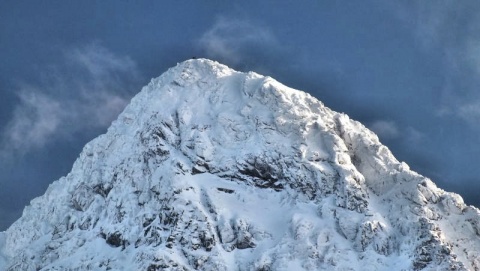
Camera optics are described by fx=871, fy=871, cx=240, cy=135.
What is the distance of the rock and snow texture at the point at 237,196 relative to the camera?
139m

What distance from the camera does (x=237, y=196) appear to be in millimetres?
149625

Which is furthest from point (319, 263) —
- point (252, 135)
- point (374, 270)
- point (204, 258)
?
point (252, 135)

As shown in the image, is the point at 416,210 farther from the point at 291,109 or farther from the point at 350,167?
the point at 291,109

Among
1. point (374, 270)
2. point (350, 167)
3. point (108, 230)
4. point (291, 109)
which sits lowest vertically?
point (374, 270)

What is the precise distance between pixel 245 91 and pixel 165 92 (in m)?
15.7

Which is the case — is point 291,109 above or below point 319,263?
above

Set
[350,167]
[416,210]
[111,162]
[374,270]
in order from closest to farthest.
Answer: [374,270]
[416,210]
[350,167]
[111,162]

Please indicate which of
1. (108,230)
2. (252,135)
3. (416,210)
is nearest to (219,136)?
(252,135)

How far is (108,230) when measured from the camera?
497 ft

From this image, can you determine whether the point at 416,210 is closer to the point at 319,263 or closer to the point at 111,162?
the point at 319,263

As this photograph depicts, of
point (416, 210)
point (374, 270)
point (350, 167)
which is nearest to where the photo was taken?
point (374, 270)

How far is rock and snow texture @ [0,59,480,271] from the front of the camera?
A: 456 feet

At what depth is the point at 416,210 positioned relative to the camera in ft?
475

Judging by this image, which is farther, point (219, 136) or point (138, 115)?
point (138, 115)
